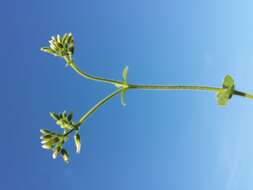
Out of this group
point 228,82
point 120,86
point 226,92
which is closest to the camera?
point 226,92

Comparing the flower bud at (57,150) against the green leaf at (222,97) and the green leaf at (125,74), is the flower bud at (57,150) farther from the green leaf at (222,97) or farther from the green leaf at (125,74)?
the green leaf at (222,97)

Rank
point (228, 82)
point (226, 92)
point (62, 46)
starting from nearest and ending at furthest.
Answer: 1. point (226, 92)
2. point (228, 82)
3. point (62, 46)

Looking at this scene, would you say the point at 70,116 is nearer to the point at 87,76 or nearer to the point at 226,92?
the point at 87,76

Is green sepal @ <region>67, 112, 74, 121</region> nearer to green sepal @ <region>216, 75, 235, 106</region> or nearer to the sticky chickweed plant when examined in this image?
the sticky chickweed plant

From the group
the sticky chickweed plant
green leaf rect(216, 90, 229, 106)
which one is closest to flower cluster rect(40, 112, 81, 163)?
the sticky chickweed plant

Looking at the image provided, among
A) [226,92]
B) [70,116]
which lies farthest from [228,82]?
[70,116]

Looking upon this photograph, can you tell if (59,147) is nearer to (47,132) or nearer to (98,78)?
(47,132)

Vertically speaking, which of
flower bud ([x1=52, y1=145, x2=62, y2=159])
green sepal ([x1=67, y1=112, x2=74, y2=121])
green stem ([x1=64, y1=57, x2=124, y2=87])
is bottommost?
flower bud ([x1=52, y1=145, x2=62, y2=159])
